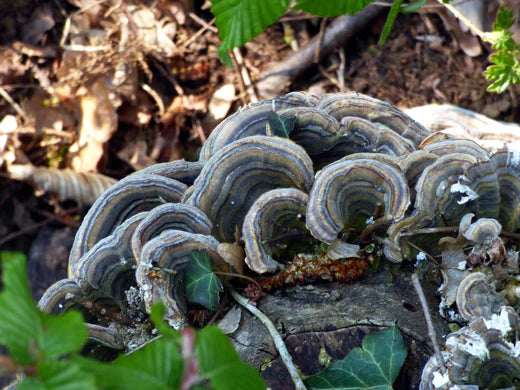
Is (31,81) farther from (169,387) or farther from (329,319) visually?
(169,387)

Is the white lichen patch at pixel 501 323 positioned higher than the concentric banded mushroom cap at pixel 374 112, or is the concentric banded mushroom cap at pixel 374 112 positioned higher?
the concentric banded mushroom cap at pixel 374 112

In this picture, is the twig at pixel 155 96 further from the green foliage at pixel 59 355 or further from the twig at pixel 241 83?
the green foliage at pixel 59 355

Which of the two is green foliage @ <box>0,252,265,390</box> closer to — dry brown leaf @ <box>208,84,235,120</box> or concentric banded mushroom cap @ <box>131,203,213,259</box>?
concentric banded mushroom cap @ <box>131,203,213,259</box>

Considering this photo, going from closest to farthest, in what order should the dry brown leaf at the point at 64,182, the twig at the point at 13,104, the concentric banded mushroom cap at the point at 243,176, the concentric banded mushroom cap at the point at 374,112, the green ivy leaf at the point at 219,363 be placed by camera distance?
1. the green ivy leaf at the point at 219,363
2. the concentric banded mushroom cap at the point at 243,176
3. the concentric banded mushroom cap at the point at 374,112
4. the dry brown leaf at the point at 64,182
5. the twig at the point at 13,104

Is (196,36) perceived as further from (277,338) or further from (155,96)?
(277,338)

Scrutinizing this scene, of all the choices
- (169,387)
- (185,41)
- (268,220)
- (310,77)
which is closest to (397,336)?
(268,220)

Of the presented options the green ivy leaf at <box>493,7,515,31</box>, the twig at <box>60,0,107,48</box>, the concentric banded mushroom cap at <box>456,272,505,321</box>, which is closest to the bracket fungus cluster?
the concentric banded mushroom cap at <box>456,272,505,321</box>

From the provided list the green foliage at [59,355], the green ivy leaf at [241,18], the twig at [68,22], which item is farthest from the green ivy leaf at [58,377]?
the twig at [68,22]
